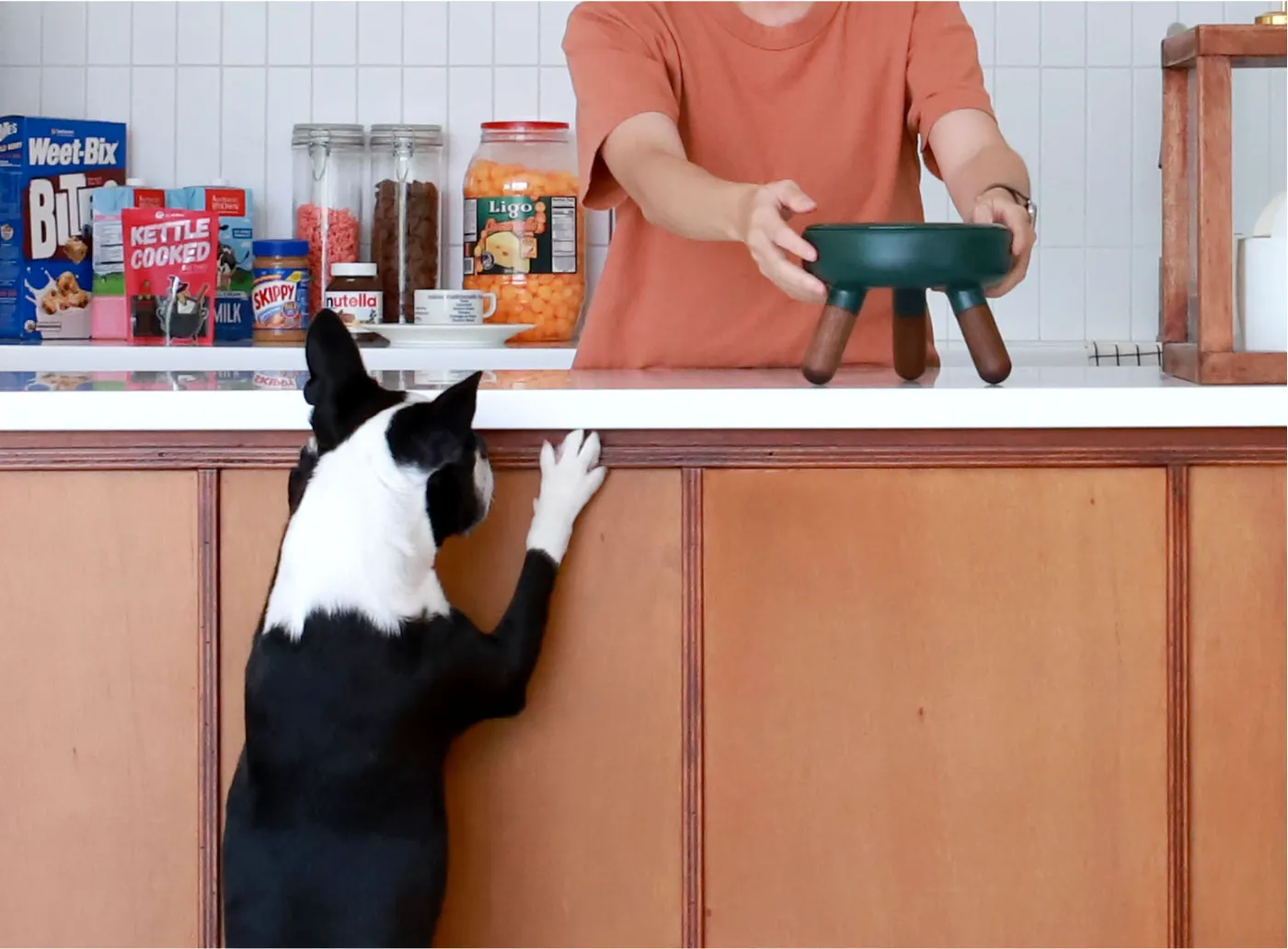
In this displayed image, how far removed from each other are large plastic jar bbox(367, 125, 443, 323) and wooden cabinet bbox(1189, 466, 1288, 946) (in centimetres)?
174

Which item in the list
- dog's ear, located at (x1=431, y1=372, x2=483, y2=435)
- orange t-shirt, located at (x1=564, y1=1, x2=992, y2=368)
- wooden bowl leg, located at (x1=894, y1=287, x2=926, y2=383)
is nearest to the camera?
dog's ear, located at (x1=431, y1=372, x2=483, y2=435)

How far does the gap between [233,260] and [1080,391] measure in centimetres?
185

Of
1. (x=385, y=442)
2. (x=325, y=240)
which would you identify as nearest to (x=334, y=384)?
(x=385, y=442)

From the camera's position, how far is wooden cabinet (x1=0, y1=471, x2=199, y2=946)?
1.12 meters

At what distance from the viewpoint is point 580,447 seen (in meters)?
1.10

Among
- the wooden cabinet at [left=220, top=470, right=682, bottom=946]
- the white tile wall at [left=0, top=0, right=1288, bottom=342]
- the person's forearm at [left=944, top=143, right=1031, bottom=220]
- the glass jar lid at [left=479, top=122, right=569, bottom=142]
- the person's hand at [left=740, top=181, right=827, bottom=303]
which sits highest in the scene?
the white tile wall at [left=0, top=0, right=1288, bottom=342]

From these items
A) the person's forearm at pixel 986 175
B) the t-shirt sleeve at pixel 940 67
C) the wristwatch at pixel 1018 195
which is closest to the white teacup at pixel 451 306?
the t-shirt sleeve at pixel 940 67

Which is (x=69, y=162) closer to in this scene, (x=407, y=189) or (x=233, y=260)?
(x=233, y=260)

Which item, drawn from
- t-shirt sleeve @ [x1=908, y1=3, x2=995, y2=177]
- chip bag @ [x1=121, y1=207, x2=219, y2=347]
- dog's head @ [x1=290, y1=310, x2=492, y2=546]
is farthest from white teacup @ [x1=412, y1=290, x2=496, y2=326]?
dog's head @ [x1=290, y1=310, x2=492, y2=546]

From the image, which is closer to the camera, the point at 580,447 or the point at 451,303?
the point at 580,447

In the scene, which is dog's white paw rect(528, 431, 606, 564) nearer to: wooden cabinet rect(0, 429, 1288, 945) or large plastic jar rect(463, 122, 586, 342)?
wooden cabinet rect(0, 429, 1288, 945)

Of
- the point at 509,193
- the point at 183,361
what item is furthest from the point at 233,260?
the point at 509,193

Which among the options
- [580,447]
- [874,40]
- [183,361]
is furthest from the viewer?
[183,361]

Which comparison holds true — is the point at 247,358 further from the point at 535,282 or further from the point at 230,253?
the point at 535,282
